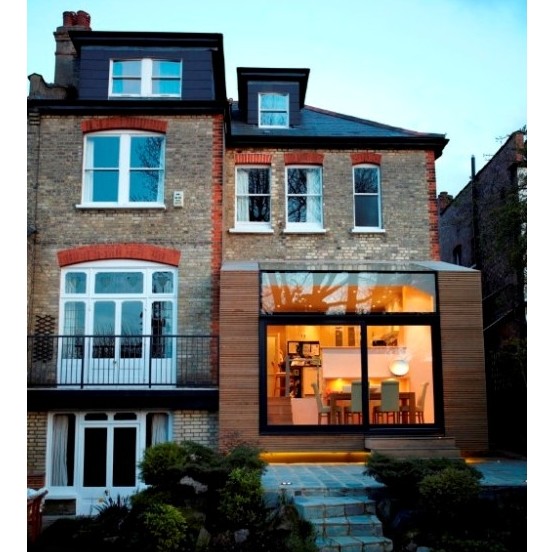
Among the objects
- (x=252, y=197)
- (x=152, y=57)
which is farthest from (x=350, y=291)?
(x=152, y=57)

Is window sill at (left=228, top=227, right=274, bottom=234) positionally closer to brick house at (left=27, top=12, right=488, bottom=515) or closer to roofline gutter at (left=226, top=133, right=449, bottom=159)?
brick house at (left=27, top=12, right=488, bottom=515)

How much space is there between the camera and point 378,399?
10.9 meters

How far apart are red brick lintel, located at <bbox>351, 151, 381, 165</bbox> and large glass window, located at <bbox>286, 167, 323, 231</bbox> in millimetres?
710

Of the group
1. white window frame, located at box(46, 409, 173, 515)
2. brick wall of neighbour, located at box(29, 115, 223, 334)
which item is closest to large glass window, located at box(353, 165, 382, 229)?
brick wall of neighbour, located at box(29, 115, 223, 334)

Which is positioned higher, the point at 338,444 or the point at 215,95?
the point at 215,95

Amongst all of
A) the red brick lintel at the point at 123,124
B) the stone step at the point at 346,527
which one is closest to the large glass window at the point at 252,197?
the red brick lintel at the point at 123,124

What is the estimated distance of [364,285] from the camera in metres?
11.1

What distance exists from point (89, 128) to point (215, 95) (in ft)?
8.60

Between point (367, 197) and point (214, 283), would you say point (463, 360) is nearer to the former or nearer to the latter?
point (367, 197)

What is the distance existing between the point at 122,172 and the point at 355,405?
5.86 metres

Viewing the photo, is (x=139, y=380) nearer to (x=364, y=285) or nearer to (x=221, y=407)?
(x=221, y=407)

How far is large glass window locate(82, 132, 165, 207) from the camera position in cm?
1186
